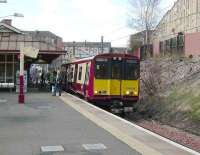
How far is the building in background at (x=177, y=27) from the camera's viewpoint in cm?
4697

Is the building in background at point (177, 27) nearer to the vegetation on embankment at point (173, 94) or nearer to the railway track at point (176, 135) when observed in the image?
the vegetation on embankment at point (173, 94)

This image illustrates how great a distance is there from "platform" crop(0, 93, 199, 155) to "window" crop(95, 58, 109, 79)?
286 inches

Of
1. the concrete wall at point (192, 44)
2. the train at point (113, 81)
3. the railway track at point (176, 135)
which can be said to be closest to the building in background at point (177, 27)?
the concrete wall at point (192, 44)

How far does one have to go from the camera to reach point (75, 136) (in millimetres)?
15492

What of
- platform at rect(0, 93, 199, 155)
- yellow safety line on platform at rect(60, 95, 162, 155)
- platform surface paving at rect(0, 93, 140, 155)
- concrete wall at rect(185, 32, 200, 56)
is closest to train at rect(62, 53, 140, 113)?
platform surface paving at rect(0, 93, 140, 155)

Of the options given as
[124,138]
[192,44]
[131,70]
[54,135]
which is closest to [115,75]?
[131,70]

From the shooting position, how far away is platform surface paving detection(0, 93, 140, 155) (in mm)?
13109

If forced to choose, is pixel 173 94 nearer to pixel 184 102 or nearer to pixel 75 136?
pixel 184 102

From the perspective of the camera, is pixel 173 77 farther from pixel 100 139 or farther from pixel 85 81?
pixel 100 139

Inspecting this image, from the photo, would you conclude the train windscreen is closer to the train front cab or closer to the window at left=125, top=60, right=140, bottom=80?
the train front cab

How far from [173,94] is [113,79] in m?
4.40

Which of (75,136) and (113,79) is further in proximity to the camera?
(113,79)

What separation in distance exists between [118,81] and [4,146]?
16.5 meters

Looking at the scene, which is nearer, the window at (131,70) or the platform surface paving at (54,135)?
the platform surface paving at (54,135)
